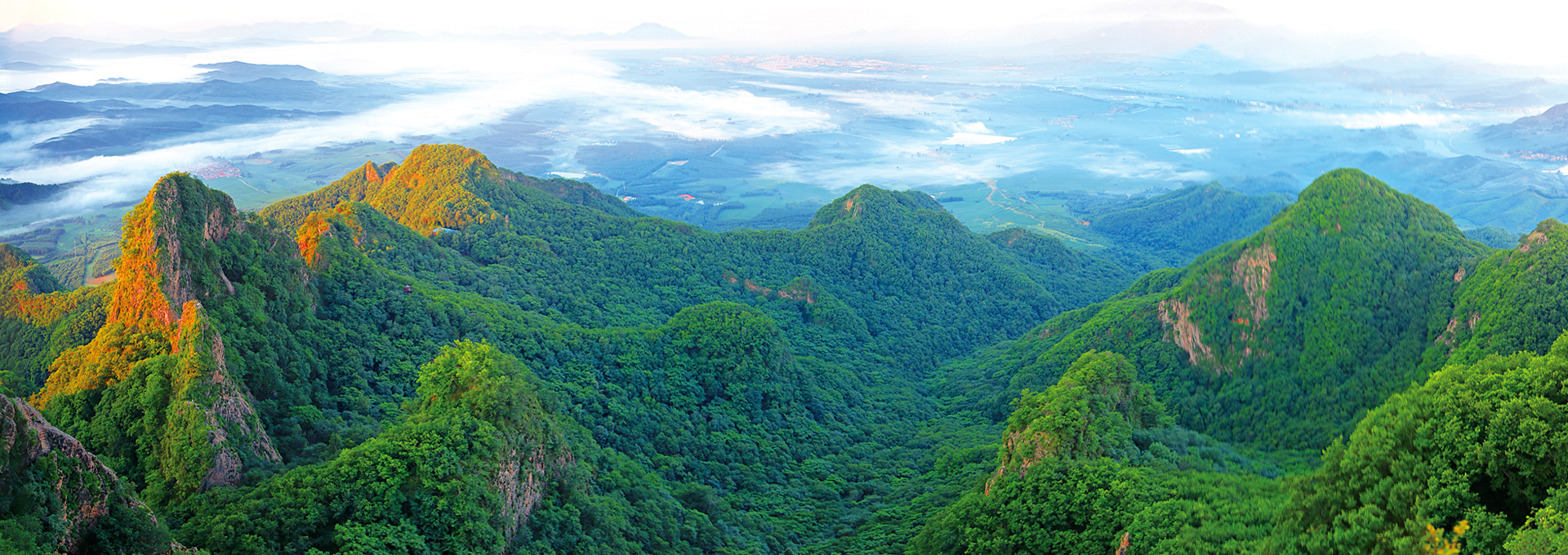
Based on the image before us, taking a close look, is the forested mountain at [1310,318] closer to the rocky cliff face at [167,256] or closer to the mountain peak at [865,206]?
the mountain peak at [865,206]

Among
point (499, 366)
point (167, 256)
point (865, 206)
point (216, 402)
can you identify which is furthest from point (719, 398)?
point (865, 206)

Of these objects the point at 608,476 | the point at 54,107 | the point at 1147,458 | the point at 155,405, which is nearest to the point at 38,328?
the point at 155,405

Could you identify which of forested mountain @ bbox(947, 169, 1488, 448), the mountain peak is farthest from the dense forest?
the mountain peak

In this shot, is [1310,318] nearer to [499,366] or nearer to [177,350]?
[499,366]

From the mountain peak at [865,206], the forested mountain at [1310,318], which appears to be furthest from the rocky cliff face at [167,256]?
the mountain peak at [865,206]

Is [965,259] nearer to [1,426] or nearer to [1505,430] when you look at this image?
[1505,430]

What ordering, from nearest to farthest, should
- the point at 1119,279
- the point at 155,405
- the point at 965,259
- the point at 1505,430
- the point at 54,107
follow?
the point at 1505,430, the point at 155,405, the point at 965,259, the point at 1119,279, the point at 54,107
